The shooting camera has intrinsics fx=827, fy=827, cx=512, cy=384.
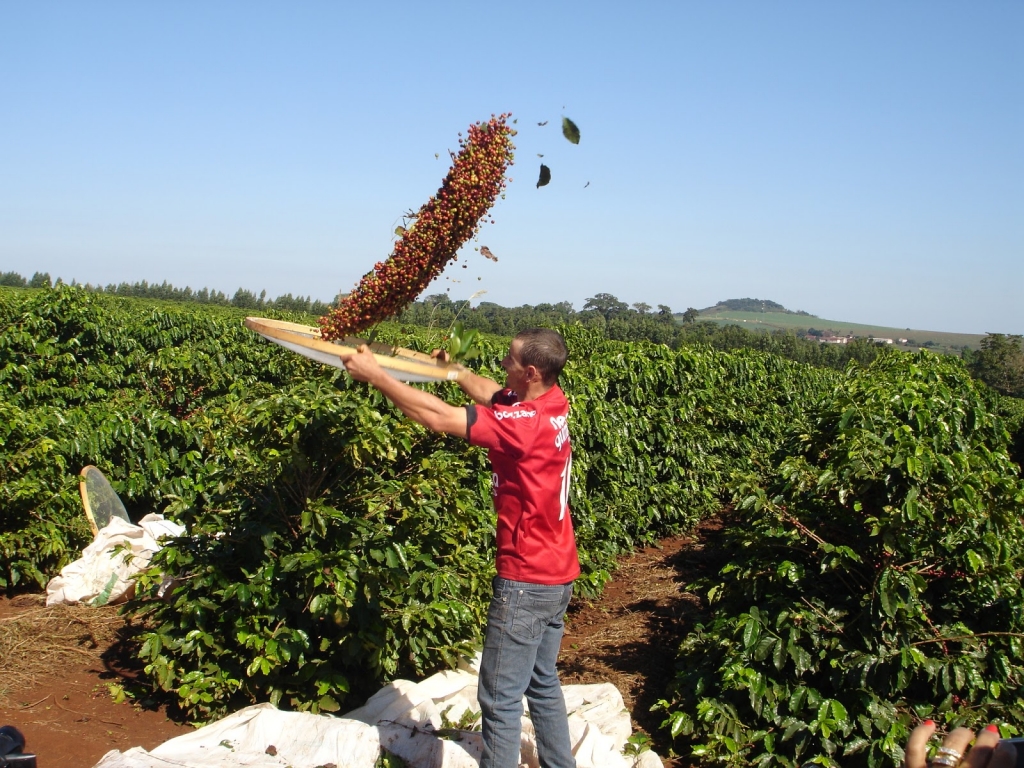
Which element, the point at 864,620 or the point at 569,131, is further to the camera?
the point at 864,620

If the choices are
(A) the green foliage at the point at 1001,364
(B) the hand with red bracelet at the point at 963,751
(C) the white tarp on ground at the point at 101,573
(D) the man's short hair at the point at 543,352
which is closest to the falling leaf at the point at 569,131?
(D) the man's short hair at the point at 543,352

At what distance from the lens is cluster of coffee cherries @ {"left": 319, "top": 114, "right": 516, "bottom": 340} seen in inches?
125

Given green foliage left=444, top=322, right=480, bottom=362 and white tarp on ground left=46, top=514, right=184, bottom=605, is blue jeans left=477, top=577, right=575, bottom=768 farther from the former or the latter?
white tarp on ground left=46, top=514, right=184, bottom=605

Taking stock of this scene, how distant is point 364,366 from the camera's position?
9.96ft

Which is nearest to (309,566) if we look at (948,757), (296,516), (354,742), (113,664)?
(296,516)

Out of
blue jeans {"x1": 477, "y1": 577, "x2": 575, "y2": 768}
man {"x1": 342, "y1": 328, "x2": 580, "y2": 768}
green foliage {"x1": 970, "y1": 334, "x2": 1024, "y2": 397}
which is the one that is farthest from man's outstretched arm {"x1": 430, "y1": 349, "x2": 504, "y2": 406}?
green foliage {"x1": 970, "y1": 334, "x2": 1024, "y2": 397}

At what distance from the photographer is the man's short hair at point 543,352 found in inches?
129

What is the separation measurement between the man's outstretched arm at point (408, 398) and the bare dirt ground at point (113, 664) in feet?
6.39

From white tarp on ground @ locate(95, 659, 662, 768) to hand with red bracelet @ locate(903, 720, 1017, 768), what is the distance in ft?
7.59

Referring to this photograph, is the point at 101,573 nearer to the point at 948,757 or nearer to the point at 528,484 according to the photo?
the point at 528,484

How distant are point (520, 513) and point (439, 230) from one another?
1.14 metres

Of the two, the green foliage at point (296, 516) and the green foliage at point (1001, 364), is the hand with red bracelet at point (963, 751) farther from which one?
the green foliage at point (1001, 364)

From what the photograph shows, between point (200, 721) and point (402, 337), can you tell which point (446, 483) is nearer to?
point (402, 337)

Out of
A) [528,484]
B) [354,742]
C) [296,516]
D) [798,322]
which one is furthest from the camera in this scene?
[798,322]
